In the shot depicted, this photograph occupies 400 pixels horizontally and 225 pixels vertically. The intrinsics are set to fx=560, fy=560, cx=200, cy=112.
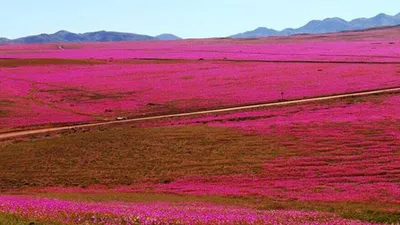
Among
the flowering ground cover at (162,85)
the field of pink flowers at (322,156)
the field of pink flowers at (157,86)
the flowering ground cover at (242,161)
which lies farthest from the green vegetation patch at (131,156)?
the field of pink flowers at (157,86)

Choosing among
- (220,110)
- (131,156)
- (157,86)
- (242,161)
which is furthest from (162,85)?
(242,161)

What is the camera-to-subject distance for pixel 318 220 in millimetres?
18000

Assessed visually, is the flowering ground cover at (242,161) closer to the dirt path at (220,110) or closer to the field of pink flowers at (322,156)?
the field of pink flowers at (322,156)

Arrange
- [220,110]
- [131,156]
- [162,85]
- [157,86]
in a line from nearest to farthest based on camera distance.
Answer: [131,156] → [220,110] → [157,86] → [162,85]

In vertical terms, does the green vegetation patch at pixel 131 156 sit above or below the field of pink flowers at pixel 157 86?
below

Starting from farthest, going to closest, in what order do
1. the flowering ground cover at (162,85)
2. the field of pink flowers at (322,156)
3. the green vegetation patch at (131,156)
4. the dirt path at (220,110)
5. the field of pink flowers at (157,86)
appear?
the flowering ground cover at (162,85) → the field of pink flowers at (157,86) → the dirt path at (220,110) → the green vegetation patch at (131,156) → the field of pink flowers at (322,156)

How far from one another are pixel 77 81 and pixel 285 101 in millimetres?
36501

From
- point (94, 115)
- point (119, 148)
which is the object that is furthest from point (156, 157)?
point (94, 115)

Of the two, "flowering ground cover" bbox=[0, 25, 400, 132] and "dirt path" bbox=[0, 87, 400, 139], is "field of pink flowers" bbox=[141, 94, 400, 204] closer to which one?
"dirt path" bbox=[0, 87, 400, 139]

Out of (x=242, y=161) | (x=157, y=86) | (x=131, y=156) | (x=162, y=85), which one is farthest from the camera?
(x=162, y=85)

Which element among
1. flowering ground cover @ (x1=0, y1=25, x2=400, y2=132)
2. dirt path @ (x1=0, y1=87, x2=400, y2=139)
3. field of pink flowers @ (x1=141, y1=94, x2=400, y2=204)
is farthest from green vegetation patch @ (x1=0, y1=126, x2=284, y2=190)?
flowering ground cover @ (x1=0, y1=25, x2=400, y2=132)

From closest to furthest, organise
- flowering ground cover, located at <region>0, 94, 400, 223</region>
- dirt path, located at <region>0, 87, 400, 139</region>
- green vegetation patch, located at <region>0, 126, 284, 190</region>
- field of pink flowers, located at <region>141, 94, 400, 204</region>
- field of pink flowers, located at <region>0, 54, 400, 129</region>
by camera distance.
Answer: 1. flowering ground cover, located at <region>0, 94, 400, 223</region>
2. field of pink flowers, located at <region>141, 94, 400, 204</region>
3. green vegetation patch, located at <region>0, 126, 284, 190</region>
4. dirt path, located at <region>0, 87, 400, 139</region>
5. field of pink flowers, located at <region>0, 54, 400, 129</region>

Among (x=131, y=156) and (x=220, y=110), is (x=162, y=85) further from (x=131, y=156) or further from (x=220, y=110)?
(x=131, y=156)

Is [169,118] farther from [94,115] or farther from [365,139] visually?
[365,139]
